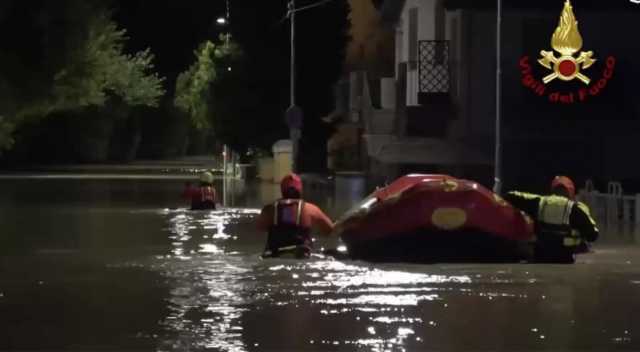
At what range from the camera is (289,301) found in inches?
569

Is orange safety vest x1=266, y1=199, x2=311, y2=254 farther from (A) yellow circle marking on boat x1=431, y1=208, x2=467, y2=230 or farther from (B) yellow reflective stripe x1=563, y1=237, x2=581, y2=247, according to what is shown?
(B) yellow reflective stripe x1=563, y1=237, x2=581, y2=247

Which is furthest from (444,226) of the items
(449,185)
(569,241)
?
(569,241)

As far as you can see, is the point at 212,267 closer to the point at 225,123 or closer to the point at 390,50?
the point at 225,123

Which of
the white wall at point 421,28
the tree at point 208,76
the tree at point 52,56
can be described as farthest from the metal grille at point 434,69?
the tree at point 208,76

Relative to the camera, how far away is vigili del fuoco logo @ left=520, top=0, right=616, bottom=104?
131ft

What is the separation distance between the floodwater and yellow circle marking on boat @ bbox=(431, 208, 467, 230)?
802 millimetres

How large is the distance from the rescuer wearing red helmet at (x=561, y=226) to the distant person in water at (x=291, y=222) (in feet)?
9.20

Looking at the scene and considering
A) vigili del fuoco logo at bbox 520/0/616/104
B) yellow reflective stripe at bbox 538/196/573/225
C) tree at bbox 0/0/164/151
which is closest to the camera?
yellow reflective stripe at bbox 538/196/573/225

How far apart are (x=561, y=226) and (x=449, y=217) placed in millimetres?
1476

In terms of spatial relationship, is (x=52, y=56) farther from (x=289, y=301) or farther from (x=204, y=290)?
(x=289, y=301)

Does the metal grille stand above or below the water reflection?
above

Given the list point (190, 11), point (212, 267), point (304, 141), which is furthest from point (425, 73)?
point (190, 11)

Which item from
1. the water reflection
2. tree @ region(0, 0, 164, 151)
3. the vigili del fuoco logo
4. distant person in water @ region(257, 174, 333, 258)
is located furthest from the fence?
tree @ region(0, 0, 164, 151)

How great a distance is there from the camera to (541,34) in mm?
41031
